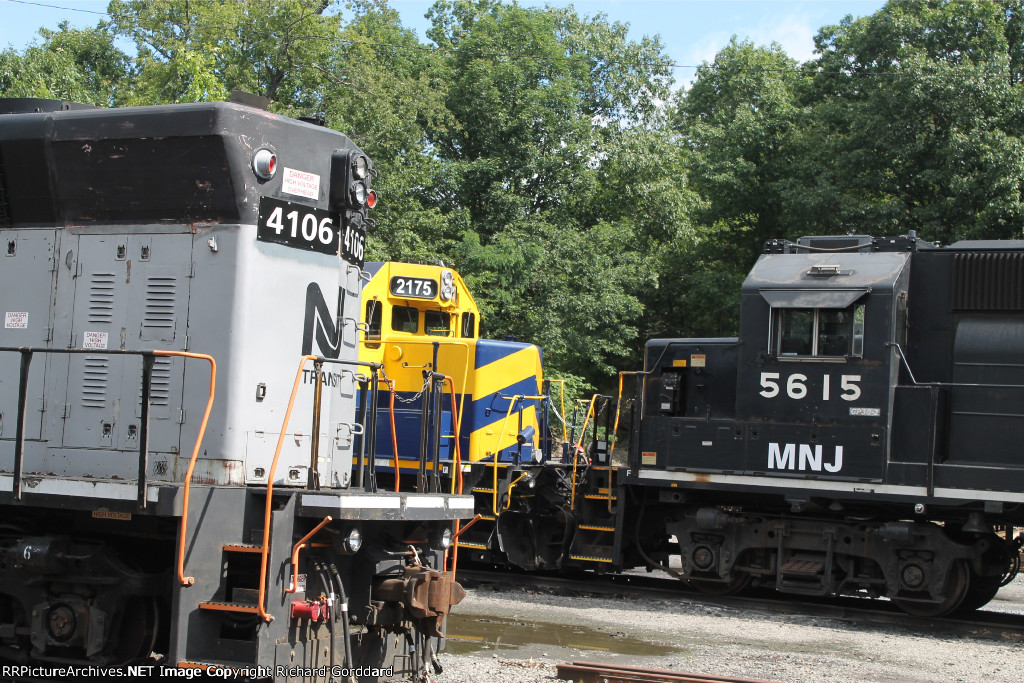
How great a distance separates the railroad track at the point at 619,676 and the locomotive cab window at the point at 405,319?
18.2 ft

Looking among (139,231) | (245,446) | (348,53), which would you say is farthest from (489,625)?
(348,53)

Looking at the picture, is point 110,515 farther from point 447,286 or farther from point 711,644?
point 447,286

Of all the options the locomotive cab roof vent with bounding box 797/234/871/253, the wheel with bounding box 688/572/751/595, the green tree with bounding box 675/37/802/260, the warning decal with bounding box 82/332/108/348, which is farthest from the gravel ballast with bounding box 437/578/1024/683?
the green tree with bounding box 675/37/802/260

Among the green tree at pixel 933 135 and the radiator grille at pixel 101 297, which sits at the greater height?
the green tree at pixel 933 135

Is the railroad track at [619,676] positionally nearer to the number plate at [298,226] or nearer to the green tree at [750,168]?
the number plate at [298,226]

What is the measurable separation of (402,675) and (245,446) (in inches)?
62.6

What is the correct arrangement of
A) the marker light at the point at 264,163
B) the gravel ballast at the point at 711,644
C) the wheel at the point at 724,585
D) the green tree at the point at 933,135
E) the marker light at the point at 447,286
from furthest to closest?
the green tree at the point at 933,135
the marker light at the point at 447,286
the wheel at the point at 724,585
the gravel ballast at the point at 711,644
the marker light at the point at 264,163

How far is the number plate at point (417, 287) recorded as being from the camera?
1096cm

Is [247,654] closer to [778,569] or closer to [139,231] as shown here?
[139,231]

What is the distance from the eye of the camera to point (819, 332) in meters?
9.80

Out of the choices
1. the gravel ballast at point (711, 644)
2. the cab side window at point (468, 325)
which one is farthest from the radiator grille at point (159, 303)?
the cab side window at point (468, 325)

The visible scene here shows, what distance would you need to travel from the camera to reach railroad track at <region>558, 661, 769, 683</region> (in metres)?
6.06

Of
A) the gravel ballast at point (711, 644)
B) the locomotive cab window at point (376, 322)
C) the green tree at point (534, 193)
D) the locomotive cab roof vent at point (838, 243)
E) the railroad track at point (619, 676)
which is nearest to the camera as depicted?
the railroad track at point (619, 676)

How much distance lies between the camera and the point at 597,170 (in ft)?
92.4
